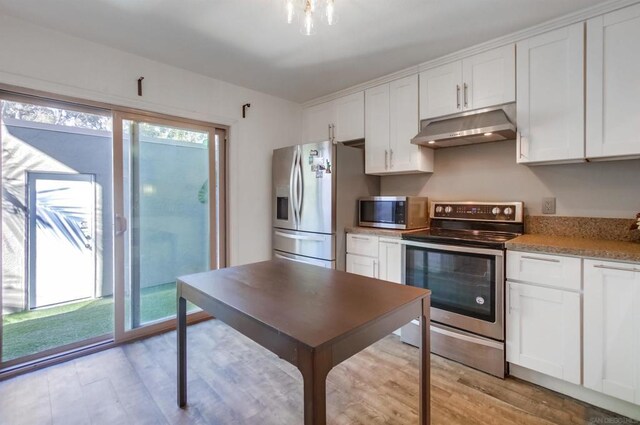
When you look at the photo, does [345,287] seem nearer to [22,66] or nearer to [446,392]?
[446,392]

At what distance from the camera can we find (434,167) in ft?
9.80

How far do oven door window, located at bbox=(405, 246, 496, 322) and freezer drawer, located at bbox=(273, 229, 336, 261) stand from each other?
74cm

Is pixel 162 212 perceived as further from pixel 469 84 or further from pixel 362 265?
pixel 469 84

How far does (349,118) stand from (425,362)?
2534 millimetres

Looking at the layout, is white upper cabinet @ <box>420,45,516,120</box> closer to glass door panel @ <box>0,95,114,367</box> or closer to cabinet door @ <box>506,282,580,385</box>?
cabinet door @ <box>506,282,580,385</box>

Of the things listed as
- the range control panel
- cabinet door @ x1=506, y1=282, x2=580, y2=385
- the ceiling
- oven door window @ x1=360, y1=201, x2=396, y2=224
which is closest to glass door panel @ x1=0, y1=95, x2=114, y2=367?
the ceiling

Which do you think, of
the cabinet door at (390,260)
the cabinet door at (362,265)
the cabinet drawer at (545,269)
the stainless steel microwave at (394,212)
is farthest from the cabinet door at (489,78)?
the cabinet door at (362,265)

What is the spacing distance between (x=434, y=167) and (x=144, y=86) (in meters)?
2.73

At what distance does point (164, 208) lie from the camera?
9.42 feet

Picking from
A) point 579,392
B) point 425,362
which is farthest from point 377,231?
point 579,392

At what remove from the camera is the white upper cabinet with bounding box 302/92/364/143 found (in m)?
3.18

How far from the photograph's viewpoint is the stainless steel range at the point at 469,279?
2064mm

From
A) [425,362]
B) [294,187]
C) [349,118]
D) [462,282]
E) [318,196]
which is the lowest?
[425,362]

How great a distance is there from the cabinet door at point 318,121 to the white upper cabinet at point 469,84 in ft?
3.67
